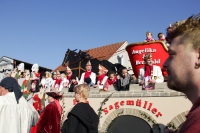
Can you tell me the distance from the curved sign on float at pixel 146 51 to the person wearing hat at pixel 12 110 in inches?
156

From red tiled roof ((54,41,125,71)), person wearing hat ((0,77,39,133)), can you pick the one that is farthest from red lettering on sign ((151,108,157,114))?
red tiled roof ((54,41,125,71))

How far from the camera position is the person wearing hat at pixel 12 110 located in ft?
15.6

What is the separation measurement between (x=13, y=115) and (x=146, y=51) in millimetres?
4528

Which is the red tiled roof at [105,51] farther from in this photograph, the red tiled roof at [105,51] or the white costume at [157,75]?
the white costume at [157,75]

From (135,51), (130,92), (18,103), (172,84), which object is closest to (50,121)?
(18,103)

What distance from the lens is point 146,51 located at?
7.83m

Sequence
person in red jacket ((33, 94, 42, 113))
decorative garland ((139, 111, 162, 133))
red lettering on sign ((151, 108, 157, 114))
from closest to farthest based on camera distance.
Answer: decorative garland ((139, 111, 162, 133))
red lettering on sign ((151, 108, 157, 114))
person in red jacket ((33, 94, 42, 113))

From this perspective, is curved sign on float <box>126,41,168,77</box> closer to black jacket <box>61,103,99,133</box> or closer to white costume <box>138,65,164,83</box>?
white costume <box>138,65,164,83</box>

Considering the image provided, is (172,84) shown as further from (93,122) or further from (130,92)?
(130,92)

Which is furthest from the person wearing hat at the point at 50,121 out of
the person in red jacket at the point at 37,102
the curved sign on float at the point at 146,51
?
the person in red jacket at the point at 37,102

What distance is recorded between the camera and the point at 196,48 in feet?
3.67

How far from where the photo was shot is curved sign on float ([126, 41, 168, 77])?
25.3 ft

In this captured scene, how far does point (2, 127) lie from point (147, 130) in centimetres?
405

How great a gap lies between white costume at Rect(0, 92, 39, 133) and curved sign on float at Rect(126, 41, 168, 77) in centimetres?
400
